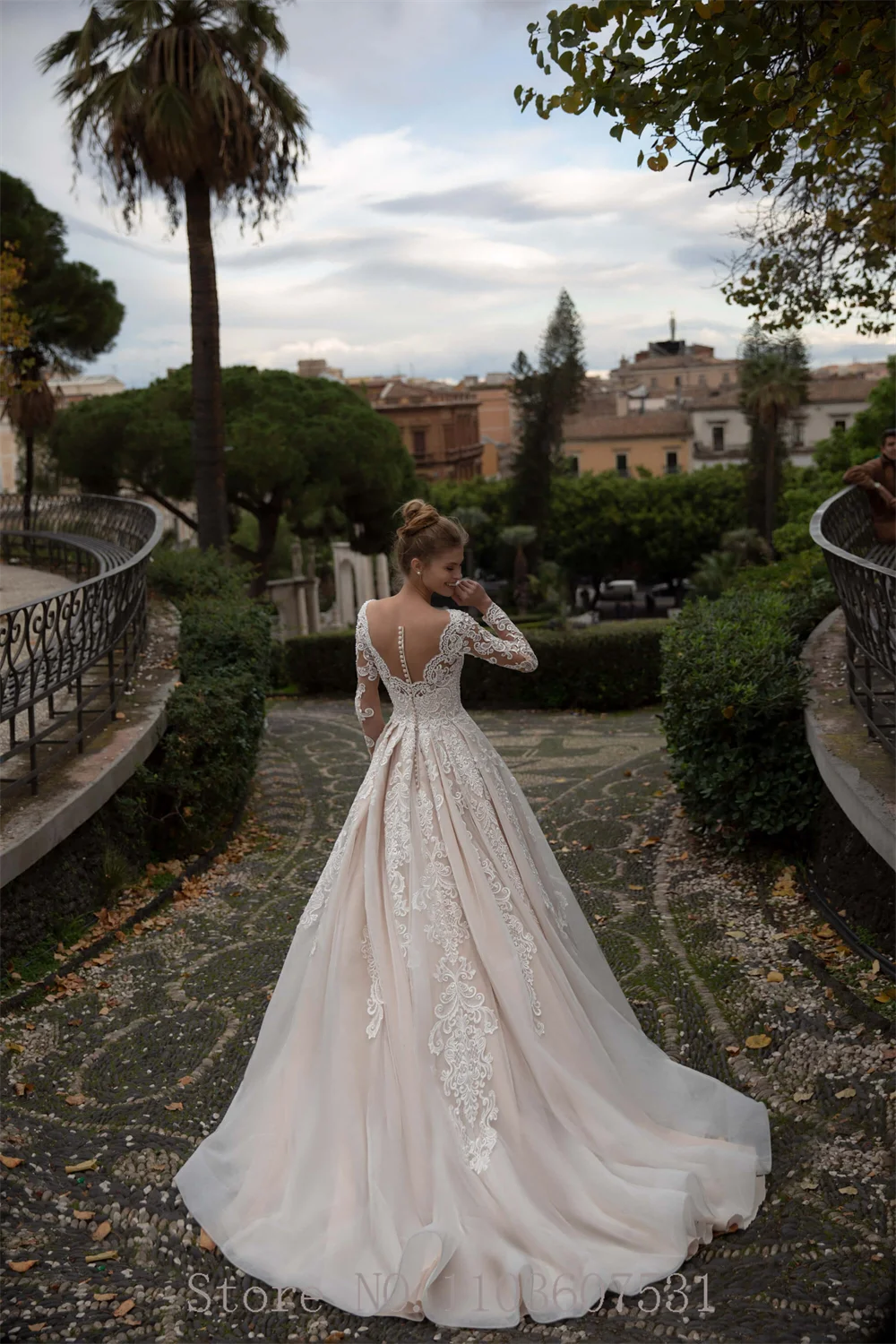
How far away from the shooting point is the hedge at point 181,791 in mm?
5727

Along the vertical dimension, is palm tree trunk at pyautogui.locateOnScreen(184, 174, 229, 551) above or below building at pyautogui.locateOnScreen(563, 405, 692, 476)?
below

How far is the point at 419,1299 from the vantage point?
121 inches

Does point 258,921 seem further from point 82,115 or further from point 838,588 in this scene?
point 82,115

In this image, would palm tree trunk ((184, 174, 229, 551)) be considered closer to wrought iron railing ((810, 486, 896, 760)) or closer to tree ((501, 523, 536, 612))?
wrought iron railing ((810, 486, 896, 760))

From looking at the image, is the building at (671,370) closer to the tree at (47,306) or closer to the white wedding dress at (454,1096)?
the tree at (47,306)

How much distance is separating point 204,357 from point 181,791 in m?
8.92

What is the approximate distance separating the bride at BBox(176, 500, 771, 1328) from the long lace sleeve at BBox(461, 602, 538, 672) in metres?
0.01

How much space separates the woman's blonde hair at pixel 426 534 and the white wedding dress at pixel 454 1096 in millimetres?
277

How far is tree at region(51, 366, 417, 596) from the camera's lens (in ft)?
97.2

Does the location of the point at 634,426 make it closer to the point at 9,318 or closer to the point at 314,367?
the point at 314,367

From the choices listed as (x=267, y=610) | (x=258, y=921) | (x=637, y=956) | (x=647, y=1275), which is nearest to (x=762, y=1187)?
(x=647, y=1275)

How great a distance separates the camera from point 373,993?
3.73m

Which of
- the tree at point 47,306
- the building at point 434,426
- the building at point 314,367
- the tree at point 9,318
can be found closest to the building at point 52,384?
the building at point 314,367

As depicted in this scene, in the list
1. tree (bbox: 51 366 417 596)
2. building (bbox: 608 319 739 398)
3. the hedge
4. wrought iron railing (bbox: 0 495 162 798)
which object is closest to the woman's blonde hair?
wrought iron railing (bbox: 0 495 162 798)
